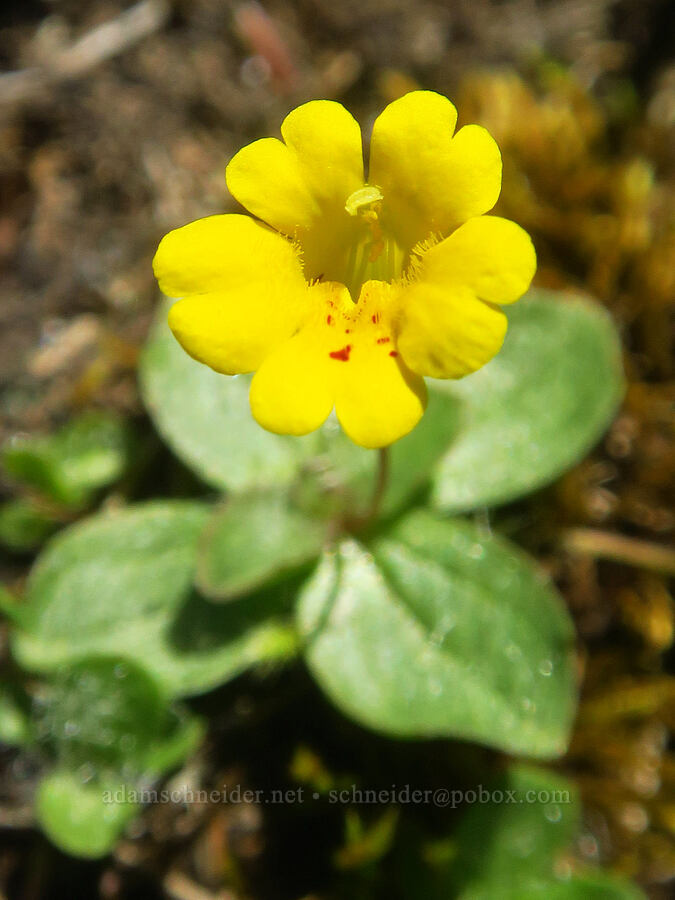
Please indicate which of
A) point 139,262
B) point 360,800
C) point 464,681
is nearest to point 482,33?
point 139,262

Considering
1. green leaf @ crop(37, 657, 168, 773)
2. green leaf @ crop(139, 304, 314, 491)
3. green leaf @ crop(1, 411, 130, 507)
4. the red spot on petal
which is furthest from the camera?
green leaf @ crop(1, 411, 130, 507)

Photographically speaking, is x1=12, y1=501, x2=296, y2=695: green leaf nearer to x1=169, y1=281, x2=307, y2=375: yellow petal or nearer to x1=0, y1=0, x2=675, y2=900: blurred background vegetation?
x1=0, y1=0, x2=675, y2=900: blurred background vegetation

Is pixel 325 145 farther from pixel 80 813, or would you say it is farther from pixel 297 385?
pixel 80 813

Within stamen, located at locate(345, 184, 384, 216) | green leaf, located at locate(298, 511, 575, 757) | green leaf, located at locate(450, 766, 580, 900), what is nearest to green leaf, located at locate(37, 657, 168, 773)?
green leaf, located at locate(298, 511, 575, 757)

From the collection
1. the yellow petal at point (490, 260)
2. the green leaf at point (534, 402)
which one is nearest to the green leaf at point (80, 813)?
the green leaf at point (534, 402)

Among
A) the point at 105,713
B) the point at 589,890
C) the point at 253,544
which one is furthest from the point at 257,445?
the point at 589,890

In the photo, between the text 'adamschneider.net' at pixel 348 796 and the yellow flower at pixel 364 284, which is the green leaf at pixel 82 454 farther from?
the yellow flower at pixel 364 284
